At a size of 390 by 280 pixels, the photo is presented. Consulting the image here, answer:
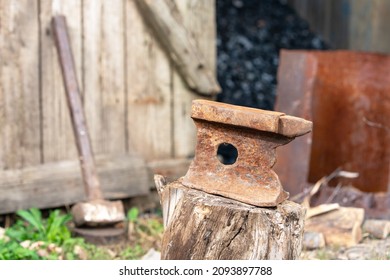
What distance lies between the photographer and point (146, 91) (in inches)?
194

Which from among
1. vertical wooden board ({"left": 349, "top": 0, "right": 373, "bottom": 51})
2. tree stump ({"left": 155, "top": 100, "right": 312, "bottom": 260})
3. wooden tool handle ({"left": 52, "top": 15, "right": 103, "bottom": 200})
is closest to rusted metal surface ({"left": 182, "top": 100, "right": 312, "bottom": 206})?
tree stump ({"left": 155, "top": 100, "right": 312, "bottom": 260})

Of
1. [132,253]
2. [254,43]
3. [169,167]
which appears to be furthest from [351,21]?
[132,253]

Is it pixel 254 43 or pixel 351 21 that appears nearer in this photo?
pixel 351 21

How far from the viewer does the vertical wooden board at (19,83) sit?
4.31 meters

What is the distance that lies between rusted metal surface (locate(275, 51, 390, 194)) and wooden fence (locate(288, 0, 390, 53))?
1622 mm

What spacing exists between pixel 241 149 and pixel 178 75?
7.52ft

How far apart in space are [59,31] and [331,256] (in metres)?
1.93

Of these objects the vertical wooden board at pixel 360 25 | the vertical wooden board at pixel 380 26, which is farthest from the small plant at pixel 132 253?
the vertical wooden board at pixel 360 25

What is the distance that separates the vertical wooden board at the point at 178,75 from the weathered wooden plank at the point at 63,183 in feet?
1.21

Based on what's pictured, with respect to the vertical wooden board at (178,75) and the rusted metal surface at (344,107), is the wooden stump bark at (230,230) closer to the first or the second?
the rusted metal surface at (344,107)

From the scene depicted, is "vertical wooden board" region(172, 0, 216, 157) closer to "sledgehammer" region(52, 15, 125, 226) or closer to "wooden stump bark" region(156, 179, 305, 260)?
"sledgehammer" region(52, 15, 125, 226)

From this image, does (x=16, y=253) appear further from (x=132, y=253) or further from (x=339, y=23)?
(x=339, y=23)
